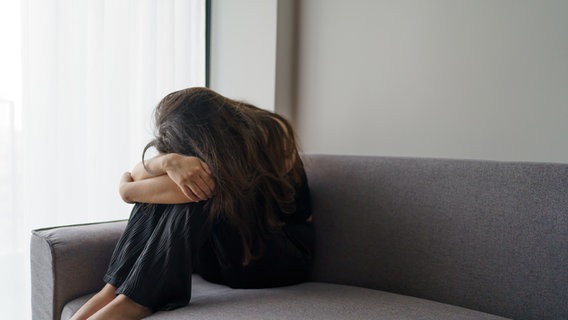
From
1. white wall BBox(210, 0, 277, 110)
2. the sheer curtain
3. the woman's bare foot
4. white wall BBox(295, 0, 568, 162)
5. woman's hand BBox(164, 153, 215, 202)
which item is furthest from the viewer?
white wall BBox(210, 0, 277, 110)

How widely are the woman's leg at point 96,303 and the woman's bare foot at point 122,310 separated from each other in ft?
0.23

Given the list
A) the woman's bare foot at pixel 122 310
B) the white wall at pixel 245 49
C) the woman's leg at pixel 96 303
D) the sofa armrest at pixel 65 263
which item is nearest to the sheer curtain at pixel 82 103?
the white wall at pixel 245 49

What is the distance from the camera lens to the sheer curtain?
1900 millimetres

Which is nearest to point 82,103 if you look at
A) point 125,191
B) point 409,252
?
point 125,191

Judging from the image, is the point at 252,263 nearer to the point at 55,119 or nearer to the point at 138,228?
the point at 138,228

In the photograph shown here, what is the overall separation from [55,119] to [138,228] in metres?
0.83

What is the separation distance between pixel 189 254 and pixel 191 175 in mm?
225

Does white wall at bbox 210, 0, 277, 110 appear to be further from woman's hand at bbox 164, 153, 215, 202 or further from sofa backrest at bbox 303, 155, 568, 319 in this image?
woman's hand at bbox 164, 153, 215, 202

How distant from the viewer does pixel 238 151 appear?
147 centimetres

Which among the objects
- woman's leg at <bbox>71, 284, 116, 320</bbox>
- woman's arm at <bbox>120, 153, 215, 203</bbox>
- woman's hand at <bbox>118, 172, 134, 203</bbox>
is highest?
woman's arm at <bbox>120, 153, 215, 203</bbox>

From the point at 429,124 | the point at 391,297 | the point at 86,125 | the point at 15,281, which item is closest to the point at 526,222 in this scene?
the point at 391,297

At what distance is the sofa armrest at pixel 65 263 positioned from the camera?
1409 millimetres

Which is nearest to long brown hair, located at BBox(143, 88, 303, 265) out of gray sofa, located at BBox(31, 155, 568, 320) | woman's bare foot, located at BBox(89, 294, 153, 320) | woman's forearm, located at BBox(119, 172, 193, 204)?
woman's forearm, located at BBox(119, 172, 193, 204)

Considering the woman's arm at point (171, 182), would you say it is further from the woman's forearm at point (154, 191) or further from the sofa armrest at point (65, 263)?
the sofa armrest at point (65, 263)
